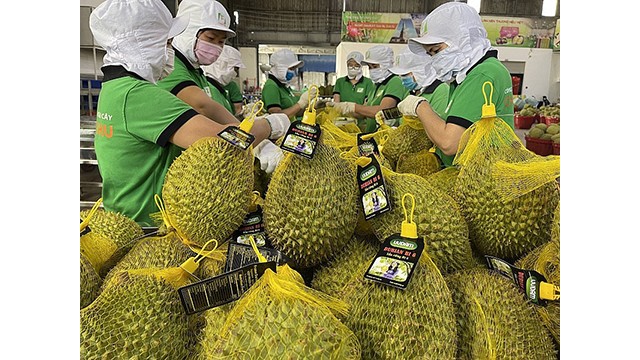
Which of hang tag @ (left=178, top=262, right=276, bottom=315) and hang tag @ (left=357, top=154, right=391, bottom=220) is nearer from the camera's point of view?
hang tag @ (left=178, top=262, right=276, bottom=315)

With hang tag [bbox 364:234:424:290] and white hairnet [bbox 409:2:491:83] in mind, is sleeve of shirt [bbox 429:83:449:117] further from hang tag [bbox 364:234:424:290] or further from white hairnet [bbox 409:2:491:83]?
hang tag [bbox 364:234:424:290]

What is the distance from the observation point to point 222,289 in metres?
0.80

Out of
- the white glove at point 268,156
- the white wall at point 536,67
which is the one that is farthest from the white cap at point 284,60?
the white wall at point 536,67

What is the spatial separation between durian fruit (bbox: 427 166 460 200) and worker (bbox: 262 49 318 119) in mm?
3468

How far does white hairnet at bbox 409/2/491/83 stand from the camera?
7.47 ft

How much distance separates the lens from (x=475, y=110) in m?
2.03

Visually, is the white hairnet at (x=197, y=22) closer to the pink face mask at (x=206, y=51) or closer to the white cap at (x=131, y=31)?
the pink face mask at (x=206, y=51)

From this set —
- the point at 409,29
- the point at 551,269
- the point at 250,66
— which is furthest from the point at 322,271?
the point at 250,66

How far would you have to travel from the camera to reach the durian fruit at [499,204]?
1004 millimetres

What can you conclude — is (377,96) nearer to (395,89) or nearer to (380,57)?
(395,89)

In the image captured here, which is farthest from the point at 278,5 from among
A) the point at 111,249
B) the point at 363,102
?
the point at 111,249

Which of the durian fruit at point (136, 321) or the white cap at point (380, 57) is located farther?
the white cap at point (380, 57)

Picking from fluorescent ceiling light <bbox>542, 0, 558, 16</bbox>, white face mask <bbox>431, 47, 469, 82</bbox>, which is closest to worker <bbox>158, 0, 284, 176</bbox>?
white face mask <bbox>431, 47, 469, 82</bbox>

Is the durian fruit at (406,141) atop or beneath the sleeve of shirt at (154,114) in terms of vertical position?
beneath
